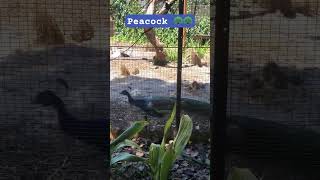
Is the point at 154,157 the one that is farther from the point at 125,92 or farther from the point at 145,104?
the point at 125,92

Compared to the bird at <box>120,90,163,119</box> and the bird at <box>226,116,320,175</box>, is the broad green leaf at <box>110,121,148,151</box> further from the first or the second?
the bird at <box>120,90,163,119</box>

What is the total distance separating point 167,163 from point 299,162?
99 cm

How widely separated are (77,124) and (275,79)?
4.49 feet

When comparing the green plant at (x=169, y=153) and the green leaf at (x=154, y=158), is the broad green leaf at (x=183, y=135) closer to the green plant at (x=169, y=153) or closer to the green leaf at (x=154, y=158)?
the green plant at (x=169, y=153)

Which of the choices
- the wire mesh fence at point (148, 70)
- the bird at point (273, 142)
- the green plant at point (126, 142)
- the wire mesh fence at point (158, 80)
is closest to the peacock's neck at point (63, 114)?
the green plant at point (126, 142)

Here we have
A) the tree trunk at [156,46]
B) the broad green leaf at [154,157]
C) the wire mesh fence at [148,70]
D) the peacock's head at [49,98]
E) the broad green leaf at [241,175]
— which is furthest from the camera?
the wire mesh fence at [148,70]

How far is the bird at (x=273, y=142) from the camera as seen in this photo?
3695mm

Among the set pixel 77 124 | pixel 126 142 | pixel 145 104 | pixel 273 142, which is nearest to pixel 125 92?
pixel 145 104

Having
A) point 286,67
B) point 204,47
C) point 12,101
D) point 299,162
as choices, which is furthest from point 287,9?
point 204,47

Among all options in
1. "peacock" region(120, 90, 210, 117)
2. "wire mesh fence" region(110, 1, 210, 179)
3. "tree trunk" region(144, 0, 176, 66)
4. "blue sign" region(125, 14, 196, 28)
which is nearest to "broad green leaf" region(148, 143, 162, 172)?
"wire mesh fence" region(110, 1, 210, 179)

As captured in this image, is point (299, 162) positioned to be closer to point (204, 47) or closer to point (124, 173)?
point (124, 173)

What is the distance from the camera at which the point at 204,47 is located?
25.0 ft

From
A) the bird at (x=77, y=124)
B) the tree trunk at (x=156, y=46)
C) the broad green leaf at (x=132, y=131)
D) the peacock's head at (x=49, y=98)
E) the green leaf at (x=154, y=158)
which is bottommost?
the green leaf at (x=154, y=158)

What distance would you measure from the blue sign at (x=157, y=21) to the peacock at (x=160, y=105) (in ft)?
3.49
